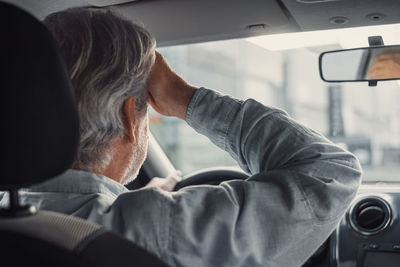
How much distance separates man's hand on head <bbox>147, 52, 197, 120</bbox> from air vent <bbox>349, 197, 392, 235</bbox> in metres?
1.07

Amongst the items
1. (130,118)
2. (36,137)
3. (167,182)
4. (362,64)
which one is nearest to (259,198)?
(130,118)

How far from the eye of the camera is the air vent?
2.32m

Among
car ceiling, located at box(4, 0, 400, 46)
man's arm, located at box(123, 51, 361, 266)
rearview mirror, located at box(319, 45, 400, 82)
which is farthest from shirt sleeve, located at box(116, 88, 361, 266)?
rearview mirror, located at box(319, 45, 400, 82)

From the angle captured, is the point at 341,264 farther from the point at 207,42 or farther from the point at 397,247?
the point at 207,42

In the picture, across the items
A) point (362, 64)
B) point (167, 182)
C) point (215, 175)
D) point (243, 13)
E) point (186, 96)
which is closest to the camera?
point (186, 96)

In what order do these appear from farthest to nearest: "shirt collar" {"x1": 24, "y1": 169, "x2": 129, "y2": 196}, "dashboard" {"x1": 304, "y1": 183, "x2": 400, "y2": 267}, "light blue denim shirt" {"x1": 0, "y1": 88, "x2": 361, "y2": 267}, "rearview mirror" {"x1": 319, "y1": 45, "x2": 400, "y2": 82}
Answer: "dashboard" {"x1": 304, "y1": 183, "x2": 400, "y2": 267} < "rearview mirror" {"x1": 319, "y1": 45, "x2": 400, "y2": 82} < "shirt collar" {"x1": 24, "y1": 169, "x2": 129, "y2": 196} < "light blue denim shirt" {"x1": 0, "y1": 88, "x2": 361, "y2": 267}

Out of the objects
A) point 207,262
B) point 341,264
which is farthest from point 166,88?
point 341,264

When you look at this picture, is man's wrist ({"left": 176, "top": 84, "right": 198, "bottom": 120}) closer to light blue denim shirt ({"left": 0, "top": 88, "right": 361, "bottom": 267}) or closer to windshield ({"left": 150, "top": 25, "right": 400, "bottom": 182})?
light blue denim shirt ({"left": 0, "top": 88, "right": 361, "bottom": 267})

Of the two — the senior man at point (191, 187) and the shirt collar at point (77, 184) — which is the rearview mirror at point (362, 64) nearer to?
the senior man at point (191, 187)

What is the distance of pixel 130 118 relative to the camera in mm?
1524

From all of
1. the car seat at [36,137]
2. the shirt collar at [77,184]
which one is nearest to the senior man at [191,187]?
the shirt collar at [77,184]

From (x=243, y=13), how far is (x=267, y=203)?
99cm

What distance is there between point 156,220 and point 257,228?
243mm

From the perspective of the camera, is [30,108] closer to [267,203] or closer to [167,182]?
[267,203]
